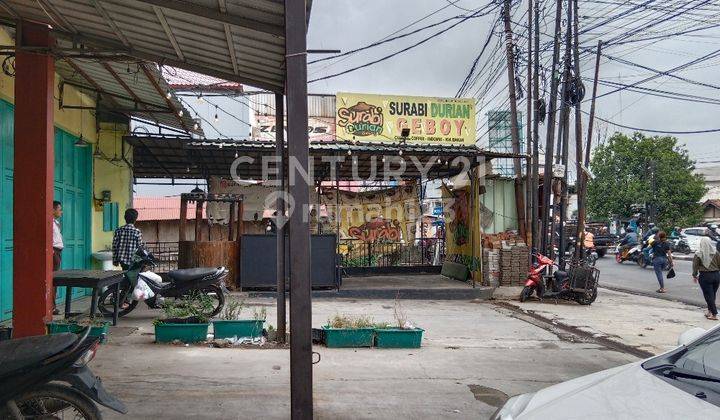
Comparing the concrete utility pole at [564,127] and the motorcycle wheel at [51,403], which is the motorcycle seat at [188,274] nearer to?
the motorcycle wheel at [51,403]

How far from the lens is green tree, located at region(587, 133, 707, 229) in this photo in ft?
106

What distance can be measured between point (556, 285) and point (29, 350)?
10.4 metres

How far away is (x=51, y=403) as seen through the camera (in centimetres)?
320

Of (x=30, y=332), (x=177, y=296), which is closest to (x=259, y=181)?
(x=177, y=296)

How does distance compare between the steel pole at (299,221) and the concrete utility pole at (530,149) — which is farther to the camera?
the concrete utility pole at (530,149)

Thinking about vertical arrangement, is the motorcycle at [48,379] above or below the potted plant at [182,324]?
above

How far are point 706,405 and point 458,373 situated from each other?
11.5 feet

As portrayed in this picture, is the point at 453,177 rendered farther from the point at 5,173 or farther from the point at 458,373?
the point at 5,173

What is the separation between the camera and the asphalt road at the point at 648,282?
512 inches

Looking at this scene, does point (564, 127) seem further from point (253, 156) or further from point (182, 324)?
point (182, 324)

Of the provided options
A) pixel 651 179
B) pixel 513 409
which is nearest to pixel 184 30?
pixel 513 409

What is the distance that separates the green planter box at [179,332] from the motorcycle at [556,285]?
23.5 feet

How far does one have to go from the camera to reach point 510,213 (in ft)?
44.1

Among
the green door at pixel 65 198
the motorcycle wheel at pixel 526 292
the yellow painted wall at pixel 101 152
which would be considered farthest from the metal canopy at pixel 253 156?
the motorcycle wheel at pixel 526 292
